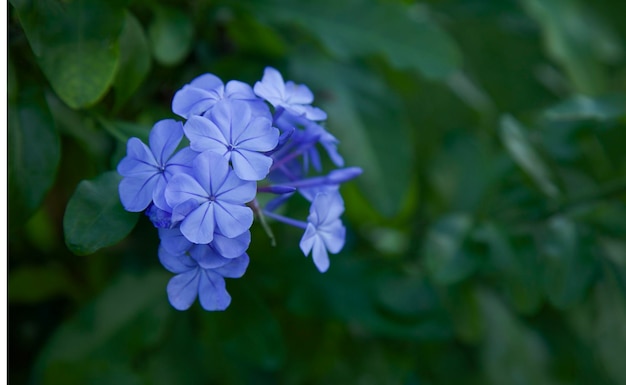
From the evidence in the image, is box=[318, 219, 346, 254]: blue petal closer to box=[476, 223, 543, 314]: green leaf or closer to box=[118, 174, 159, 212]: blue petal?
box=[118, 174, 159, 212]: blue petal

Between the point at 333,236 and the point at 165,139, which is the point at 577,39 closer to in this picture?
the point at 333,236

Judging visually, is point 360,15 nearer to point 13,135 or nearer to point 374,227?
point 374,227

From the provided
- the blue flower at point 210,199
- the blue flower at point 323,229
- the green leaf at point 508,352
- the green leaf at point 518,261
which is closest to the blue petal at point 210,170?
the blue flower at point 210,199

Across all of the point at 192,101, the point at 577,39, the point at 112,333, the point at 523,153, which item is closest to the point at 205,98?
the point at 192,101

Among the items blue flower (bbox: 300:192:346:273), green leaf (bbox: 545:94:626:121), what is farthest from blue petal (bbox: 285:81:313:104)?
green leaf (bbox: 545:94:626:121)

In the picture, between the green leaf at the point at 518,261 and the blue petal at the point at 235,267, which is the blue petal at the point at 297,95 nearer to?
the blue petal at the point at 235,267

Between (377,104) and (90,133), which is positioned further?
(377,104)

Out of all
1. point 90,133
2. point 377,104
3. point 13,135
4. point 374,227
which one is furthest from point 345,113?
point 13,135

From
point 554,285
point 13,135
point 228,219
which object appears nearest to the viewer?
point 228,219
